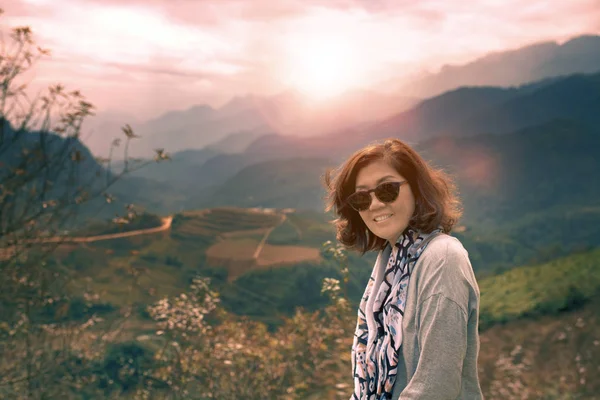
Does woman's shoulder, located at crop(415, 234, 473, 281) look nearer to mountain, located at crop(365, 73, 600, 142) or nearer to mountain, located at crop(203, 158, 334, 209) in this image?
mountain, located at crop(203, 158, 334, 209)

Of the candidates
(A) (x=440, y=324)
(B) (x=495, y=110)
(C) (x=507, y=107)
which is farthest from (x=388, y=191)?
(B) (x=495, y=110)

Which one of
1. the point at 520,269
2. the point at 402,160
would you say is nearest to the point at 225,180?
the point at 520,269

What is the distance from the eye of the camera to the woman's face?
5.19 feet

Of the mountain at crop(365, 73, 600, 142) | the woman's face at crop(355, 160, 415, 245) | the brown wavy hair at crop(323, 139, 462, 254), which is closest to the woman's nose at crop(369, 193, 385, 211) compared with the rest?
the woman's face at crop(355, 160, 415, 245)

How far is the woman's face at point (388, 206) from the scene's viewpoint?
1.58m

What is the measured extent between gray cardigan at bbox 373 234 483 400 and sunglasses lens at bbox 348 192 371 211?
0.31m

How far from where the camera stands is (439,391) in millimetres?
1251

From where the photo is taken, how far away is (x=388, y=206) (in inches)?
62.2

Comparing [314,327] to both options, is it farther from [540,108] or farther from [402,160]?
[540,108]

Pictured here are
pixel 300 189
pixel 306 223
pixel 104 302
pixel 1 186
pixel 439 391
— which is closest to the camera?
pixel 439 391

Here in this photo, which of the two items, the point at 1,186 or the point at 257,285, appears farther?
the point at 257,285

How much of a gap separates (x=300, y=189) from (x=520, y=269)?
1108 cm

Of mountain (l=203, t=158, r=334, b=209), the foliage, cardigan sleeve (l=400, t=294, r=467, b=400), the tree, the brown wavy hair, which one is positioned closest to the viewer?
cardigan sleeve (l=400, t=294, r=467, b=400)

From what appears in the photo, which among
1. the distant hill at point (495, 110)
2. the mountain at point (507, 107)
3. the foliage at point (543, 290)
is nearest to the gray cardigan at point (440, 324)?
the foliage at point (543, 290)
